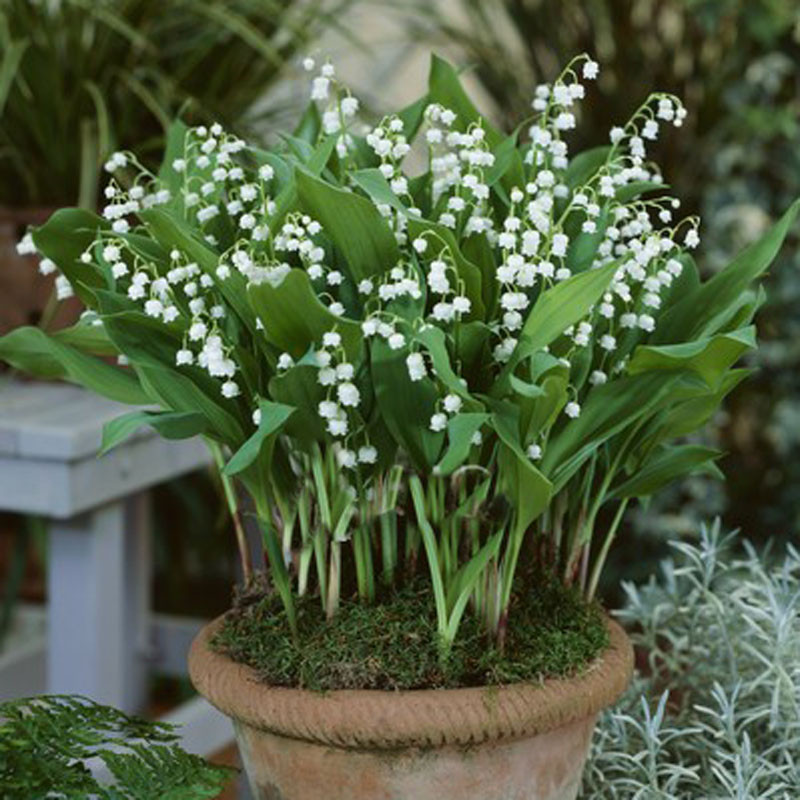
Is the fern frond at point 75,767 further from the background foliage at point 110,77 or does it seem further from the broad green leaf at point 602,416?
the background foliage at point 110,77

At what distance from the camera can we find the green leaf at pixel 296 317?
767 millimetres

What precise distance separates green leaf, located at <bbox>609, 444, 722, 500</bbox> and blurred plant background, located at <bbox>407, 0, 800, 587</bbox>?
5.34 feet

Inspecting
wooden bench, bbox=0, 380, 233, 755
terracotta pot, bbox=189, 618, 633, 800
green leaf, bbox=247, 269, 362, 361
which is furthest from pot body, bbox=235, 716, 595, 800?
wooden bench, bbox=0, 380, 233, 755

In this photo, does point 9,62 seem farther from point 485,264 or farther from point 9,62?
point 485,264

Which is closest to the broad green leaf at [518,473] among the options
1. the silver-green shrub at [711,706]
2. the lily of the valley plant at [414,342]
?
the lily of the valley plant at [414,342]

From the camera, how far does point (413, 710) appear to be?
80 centimetres

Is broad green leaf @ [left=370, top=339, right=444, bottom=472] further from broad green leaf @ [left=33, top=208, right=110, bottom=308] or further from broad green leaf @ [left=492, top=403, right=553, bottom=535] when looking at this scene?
broad green leaf @ [left=33, top=208, right=110, bottom=308]

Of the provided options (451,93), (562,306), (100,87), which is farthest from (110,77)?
(562,306)

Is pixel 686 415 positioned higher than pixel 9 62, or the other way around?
pixel 9 62

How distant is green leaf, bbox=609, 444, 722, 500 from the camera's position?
0.95 metres

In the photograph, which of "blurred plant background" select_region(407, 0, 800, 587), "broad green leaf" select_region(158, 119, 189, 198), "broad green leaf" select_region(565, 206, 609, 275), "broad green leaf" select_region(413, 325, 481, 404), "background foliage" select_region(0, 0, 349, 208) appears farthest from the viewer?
"blurred plant background" select_region(407, 0, 800, 587)

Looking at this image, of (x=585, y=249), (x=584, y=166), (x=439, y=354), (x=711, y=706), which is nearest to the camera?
(x=439, y=354)

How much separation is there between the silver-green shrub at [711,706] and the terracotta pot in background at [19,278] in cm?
90

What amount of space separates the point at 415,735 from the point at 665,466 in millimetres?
265
